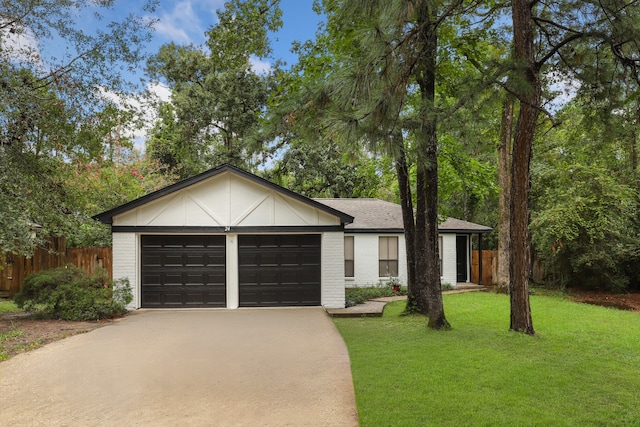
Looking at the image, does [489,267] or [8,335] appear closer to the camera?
[8,335]

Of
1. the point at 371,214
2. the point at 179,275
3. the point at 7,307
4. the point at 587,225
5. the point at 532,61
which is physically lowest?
the point at 7,307

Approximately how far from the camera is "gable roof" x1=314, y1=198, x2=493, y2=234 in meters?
17.6

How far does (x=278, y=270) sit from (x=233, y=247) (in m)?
1.43

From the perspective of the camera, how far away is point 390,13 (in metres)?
6.41

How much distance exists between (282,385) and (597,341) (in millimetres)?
6234

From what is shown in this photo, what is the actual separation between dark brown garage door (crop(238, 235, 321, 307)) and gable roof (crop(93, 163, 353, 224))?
109 cm

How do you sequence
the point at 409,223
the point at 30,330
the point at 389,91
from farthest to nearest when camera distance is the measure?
the point at 409,223 → the point at 30,330 → the point at 389,91

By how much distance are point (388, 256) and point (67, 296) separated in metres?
11.2

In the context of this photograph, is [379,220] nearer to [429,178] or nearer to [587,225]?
[587,225]

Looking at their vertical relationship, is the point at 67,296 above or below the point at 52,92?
below

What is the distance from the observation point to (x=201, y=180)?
12680 millimetres

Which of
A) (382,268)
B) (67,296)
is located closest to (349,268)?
(382,268)

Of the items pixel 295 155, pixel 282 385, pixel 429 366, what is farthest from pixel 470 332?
pixel 295 155

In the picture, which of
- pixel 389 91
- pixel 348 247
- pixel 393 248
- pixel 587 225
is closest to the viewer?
pixel 389 91
